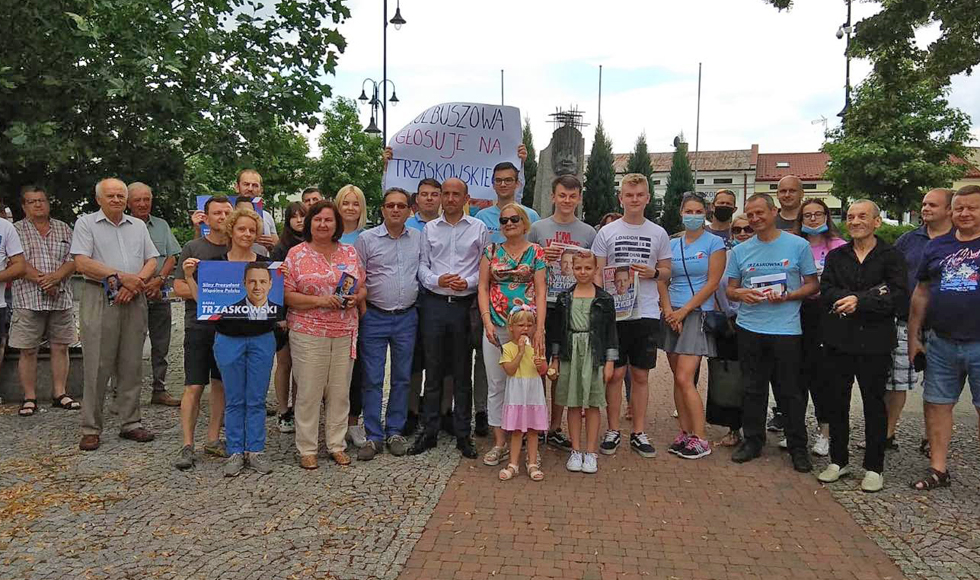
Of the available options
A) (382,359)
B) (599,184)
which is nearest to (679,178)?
(599,184)

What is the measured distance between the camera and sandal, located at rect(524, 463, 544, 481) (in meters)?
5.07

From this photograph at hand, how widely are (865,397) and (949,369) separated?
594mm

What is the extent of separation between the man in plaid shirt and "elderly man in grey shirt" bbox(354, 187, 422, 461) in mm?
3287

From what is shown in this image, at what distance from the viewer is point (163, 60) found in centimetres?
Answer: 662

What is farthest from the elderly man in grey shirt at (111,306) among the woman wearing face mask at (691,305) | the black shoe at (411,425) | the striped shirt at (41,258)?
the woman wearing face mask at (691,305)

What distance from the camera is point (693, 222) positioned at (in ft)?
18.6

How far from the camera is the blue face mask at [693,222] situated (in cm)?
567

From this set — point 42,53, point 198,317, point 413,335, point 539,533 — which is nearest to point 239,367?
point 198,317

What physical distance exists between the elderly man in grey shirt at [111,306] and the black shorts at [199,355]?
2.83ft

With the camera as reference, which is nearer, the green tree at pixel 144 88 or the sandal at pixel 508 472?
the sandal at pixel 508 472

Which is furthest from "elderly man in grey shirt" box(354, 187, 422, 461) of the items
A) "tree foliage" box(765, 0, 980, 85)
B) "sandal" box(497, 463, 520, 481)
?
"tree foliage" box(765, 0, 980, 85)

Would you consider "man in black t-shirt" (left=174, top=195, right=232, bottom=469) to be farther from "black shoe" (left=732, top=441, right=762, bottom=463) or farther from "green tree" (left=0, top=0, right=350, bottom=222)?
"black shoe" (left=732, top=441, right=762, bottom=463)

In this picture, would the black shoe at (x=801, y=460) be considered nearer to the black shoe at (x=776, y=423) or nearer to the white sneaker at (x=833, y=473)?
the white sneaker at (x=833, y=473)

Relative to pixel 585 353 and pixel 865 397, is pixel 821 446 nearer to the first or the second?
pixel 865 397
